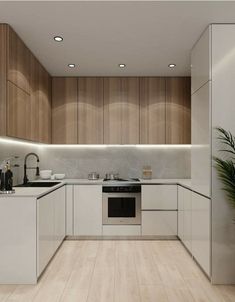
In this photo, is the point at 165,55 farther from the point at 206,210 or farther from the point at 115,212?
the point at 115,212

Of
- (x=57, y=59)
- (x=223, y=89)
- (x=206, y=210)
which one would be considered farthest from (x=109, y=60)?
(x=206, y=210)

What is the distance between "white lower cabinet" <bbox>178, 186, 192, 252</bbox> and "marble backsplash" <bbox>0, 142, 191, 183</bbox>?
881 millimetres

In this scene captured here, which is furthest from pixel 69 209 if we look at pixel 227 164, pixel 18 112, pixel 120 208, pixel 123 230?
pixel 227 164

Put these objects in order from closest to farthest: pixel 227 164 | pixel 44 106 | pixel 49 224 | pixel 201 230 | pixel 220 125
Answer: pixel 227 164 → pixel 220 125 → pixel 201 230 → pixel 49 224 → pixel 44 106

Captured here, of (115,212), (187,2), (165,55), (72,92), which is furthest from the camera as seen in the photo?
(72,92)

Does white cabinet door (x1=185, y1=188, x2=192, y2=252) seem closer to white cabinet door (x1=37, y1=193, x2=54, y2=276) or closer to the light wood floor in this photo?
the light wood floor

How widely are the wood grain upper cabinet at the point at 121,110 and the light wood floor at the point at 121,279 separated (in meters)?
1.82

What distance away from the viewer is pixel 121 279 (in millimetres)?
3131

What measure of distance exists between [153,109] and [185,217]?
190cm

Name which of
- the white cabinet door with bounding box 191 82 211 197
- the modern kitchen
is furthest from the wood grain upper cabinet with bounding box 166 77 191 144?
the white cabinet door with bounding box 191 82 211 197

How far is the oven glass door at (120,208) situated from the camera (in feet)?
15.4

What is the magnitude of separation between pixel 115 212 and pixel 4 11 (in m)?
3.11

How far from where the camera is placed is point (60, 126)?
5.11 m

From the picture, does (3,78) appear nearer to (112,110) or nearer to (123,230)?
(112,110)
